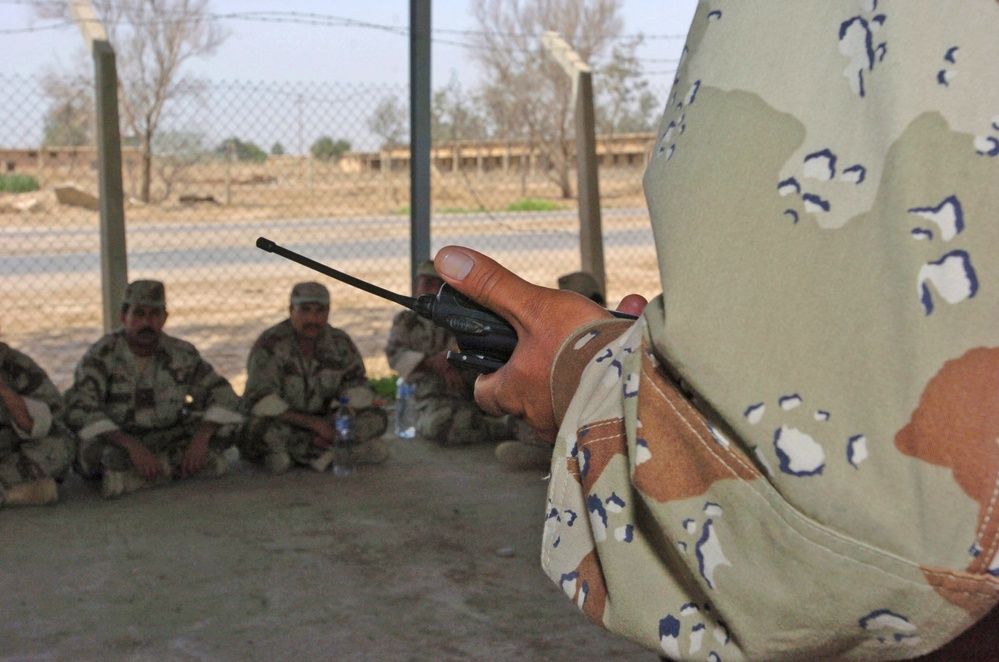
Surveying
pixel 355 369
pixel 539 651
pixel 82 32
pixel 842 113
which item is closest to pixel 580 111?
pixel 355 369

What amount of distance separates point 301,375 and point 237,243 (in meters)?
7.72

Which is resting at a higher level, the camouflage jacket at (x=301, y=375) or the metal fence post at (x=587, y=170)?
the metal fence post at (x=587, y=170)

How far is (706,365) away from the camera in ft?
2.06

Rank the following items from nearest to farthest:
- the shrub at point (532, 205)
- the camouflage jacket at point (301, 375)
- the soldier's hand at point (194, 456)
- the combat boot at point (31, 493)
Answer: the combat boot at point (31, 493) → the soldier's hand at point (194, 456) → the camouflage jacket at point (301, 375) → the shrub at point (532, 205)

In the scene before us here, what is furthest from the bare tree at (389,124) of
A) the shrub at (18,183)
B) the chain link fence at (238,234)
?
the shrub at (18,183)

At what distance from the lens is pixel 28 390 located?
487cm

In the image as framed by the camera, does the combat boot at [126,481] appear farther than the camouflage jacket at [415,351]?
No

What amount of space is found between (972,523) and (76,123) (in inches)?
407

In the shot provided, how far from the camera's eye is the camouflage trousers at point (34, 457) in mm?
4582

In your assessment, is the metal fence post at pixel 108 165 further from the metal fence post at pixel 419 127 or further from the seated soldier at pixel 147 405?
the metal fence post at pixel 419 127

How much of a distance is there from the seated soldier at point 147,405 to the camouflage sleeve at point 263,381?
102 mm

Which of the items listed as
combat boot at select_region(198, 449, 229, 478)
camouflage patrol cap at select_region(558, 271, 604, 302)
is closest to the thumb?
combat boot at select_region(198, 449, 229, 478)

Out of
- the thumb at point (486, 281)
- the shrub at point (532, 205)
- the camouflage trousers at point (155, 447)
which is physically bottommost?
the camouflage trousers at point (155, 447)

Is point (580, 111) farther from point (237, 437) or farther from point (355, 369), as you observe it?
point (237, 437)
